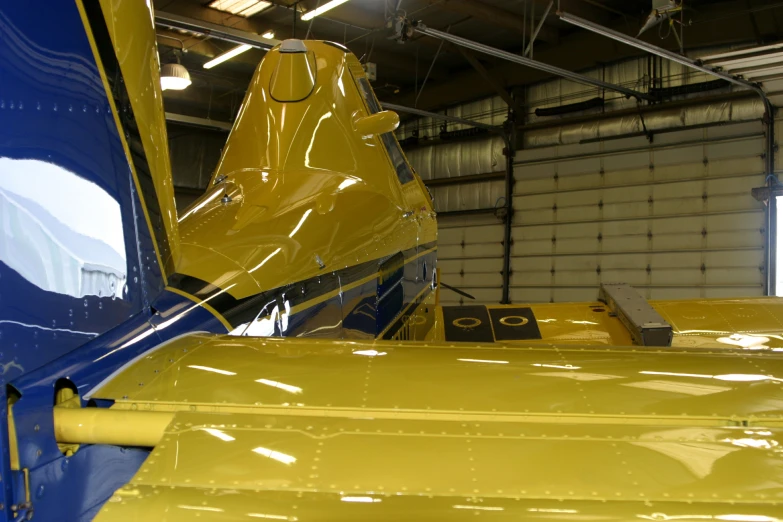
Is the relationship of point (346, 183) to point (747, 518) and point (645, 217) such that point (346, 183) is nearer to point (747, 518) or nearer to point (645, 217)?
point (747, 518)

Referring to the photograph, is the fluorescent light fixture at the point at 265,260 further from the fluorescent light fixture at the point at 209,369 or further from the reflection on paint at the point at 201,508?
the reflection on paint at the point at 201,508

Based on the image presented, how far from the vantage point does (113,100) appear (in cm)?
195

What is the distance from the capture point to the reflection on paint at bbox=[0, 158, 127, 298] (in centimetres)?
153

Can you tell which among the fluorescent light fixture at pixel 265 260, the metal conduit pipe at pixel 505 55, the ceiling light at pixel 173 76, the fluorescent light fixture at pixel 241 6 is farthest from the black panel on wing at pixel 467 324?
the fluorescent light fixture at pixel 241 6

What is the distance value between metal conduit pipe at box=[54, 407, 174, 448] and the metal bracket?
3.23 m

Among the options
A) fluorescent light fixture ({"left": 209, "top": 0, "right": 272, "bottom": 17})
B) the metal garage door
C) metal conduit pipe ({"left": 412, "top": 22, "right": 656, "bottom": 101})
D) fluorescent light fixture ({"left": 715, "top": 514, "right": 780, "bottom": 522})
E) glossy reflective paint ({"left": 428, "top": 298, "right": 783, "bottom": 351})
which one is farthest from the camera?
the metal garage door

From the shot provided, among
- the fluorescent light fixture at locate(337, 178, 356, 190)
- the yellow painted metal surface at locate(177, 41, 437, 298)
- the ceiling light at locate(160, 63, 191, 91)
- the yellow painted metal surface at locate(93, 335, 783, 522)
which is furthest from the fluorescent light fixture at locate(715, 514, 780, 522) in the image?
the ceiling light at locate(160, 63, 191, 91)

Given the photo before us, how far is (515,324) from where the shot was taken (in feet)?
18.3

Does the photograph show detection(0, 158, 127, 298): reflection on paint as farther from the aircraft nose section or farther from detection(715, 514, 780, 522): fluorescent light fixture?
the aircraft nose section

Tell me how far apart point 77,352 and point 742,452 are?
171cm

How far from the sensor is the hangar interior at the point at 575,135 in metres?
13.2

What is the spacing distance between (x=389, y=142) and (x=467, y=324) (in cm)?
178

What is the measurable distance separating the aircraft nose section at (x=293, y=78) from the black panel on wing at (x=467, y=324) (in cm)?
245

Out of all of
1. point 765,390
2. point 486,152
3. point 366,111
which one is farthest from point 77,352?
point 486,152
